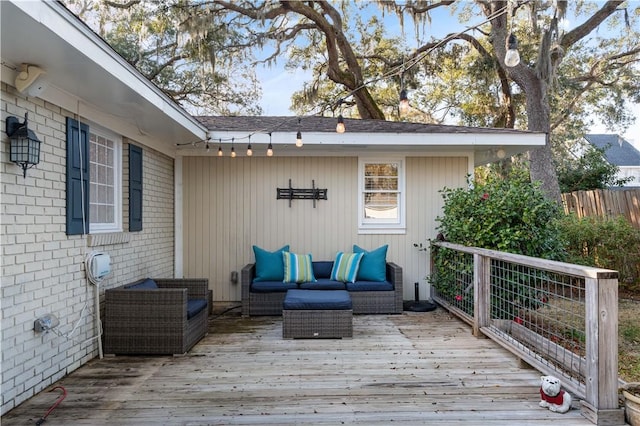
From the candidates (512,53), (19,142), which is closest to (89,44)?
(19,142)

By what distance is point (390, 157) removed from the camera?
240 inches

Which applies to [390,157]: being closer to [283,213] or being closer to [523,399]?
[283,213]

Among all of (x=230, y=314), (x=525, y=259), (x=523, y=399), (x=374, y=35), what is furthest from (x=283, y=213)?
(x=374, y=35)

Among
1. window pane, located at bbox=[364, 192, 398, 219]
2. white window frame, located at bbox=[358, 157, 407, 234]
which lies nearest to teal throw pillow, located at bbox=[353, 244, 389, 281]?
white window frame, located at bbox=[358, 157, 407, 234]

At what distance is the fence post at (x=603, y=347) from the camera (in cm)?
240

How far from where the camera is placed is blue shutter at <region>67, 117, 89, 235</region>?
3377 millimetres

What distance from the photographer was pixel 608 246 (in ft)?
20.5

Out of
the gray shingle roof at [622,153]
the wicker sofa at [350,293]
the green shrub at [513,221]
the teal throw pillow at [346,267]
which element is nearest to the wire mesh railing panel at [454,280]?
the green shrub at [513,221]

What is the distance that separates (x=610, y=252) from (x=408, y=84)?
22.7 ft

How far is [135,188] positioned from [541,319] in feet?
15.3

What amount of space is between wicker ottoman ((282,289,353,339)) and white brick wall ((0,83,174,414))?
193 centimetres

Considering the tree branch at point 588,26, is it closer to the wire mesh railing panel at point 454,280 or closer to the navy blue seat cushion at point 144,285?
the wire mesh railing panel at point 454,280

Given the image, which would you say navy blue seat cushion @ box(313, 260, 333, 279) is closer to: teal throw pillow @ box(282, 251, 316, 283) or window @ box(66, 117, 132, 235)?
teal throw pillow @ box(282, 251, 316, 283)

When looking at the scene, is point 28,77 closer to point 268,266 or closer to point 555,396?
point 268,266
